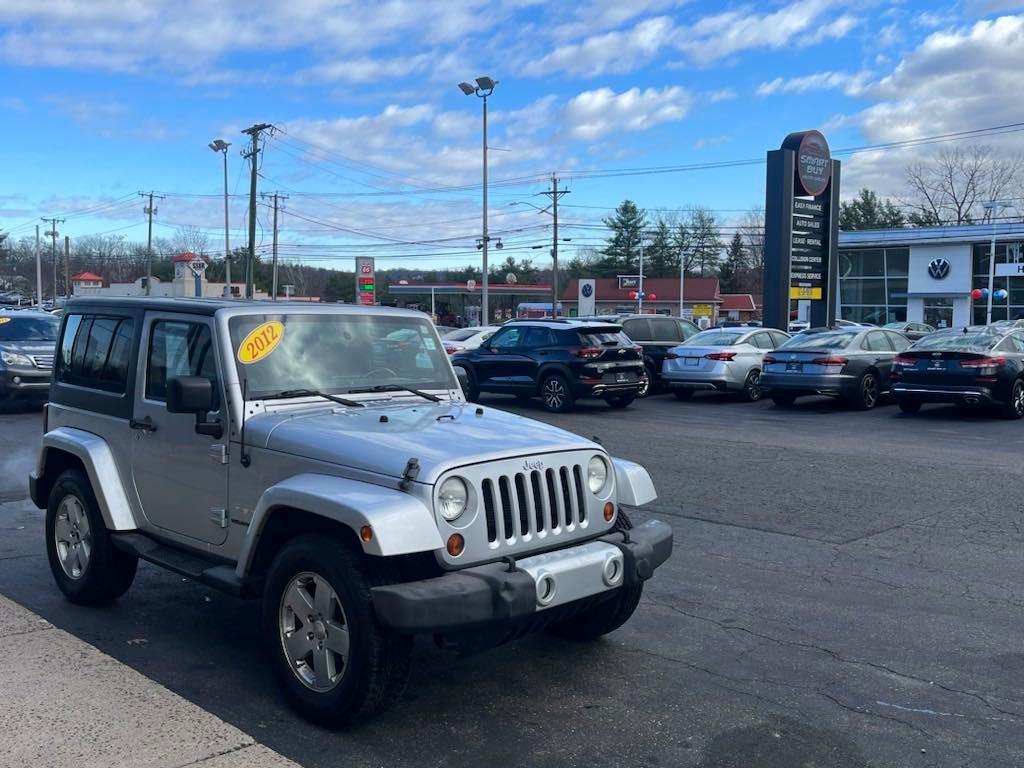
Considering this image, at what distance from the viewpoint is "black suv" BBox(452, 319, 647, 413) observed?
57.9 feet

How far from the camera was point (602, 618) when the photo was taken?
5238 millimetres

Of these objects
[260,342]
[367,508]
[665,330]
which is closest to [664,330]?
[665,330]

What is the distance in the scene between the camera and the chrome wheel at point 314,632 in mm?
4129

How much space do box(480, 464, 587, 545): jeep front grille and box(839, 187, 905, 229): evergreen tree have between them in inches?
3577

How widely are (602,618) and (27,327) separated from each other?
616 inches

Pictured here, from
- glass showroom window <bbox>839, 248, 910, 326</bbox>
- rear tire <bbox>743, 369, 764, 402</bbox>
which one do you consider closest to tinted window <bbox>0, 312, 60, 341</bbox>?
rear tire <bbox>743, 369, 764, 402</bbox>

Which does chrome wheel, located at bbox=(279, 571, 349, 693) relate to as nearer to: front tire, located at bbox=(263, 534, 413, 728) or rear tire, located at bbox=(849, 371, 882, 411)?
front tire, located at bbox=(263, 534, 413, 728)

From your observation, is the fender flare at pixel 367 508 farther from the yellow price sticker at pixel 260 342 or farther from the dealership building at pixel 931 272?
the dealership building at pixel 931 272

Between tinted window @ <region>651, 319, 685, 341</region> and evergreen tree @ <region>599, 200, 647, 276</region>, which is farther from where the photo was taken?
evergreen tree @ <region>599, 200, 647, 276</region>

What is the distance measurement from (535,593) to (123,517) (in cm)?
269

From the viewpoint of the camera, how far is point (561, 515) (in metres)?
4.44

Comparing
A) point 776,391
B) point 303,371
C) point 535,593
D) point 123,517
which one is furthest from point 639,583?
point 776,391

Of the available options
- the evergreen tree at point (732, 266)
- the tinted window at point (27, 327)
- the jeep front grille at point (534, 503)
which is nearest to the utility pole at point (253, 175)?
the tinted window at point (27, 327)

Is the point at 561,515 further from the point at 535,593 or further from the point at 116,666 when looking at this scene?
the point at 116,666
